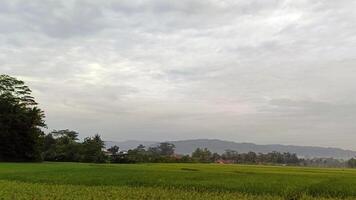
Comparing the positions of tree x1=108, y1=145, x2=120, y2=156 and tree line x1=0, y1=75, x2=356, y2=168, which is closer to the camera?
tree line x1=0, y1=75, x2=356, y2=168

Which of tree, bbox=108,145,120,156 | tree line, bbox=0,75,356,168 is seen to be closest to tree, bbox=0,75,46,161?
tree line, bbox=0,75,356,168

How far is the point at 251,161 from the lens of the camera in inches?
6024

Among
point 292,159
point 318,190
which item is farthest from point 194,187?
point 292,159

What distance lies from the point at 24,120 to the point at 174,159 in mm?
38491

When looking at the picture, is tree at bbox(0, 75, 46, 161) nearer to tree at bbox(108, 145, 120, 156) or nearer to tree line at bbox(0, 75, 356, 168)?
tree line at bbox(0, 75, 356, 168)

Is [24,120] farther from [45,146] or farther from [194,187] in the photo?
[194,187]

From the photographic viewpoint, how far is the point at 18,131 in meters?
72.7

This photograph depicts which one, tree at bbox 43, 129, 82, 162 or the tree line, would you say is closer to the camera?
the tree line

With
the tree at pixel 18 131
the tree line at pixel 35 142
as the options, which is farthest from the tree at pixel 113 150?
the tree at pixel 18 131

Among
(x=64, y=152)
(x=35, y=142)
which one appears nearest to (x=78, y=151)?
(x=64, y=152)

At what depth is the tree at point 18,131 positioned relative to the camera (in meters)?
71.8

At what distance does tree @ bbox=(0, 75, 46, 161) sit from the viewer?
236 feet

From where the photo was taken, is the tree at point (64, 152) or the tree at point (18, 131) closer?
the tree at point (18, 131)

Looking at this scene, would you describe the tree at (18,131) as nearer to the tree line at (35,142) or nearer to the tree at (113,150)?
the tree line at (35,142)
